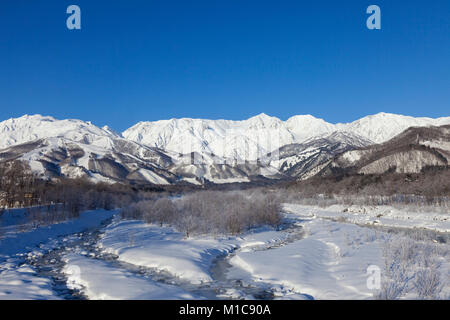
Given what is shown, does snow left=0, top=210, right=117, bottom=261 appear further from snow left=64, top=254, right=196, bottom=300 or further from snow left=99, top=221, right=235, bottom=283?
snow left=64, top=254, right=196, bottom=300

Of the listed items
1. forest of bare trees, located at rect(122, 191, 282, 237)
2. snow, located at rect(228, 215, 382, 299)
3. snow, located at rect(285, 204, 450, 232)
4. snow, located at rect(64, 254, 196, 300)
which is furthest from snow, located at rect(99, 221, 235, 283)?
snow, located at rect(285, 204, 450, 232)

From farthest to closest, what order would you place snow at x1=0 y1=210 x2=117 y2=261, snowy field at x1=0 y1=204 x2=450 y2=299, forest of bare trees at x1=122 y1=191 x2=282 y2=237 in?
forest of bare trees at x1=122 y1=191 x2=282 y2=237 < snow at x1=0 y1=210 x2=117 y2=261 < snowy field at x1=0 y1=204 x2=450 y2=299

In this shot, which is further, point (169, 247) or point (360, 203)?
point (360, 203)

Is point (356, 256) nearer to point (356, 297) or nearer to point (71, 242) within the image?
point (356, 297)

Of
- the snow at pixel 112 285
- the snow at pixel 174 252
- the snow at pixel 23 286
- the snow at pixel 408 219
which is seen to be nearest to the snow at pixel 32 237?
the snow at pixel 174 252

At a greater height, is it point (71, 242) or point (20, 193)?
point (20, 193)

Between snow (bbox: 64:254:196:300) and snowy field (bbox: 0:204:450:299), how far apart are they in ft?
0.15

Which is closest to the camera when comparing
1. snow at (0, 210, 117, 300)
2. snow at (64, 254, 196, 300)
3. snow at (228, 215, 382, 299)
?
snow at (64, 254, 196, 300)

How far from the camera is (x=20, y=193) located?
62906 mm

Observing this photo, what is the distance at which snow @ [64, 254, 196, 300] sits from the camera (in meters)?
14.7

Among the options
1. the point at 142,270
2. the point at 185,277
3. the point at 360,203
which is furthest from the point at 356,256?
the point at 360,203

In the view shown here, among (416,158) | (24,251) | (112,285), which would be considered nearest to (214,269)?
(112,285)
